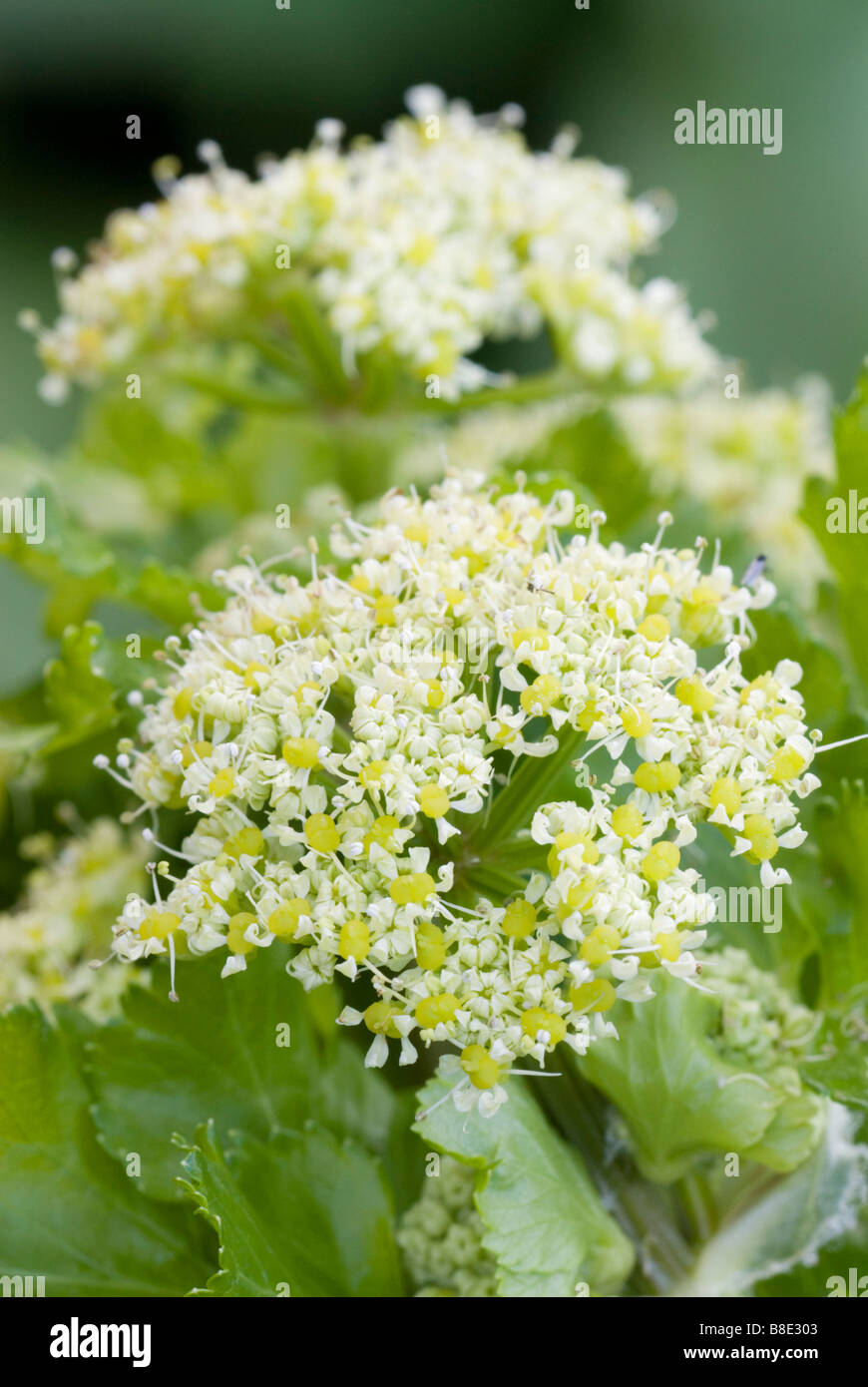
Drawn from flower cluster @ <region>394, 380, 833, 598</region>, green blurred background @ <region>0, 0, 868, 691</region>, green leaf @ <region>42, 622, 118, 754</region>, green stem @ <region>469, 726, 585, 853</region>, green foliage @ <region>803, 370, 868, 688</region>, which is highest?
green blurred background @ <region>0, 0, 868, 691</region>

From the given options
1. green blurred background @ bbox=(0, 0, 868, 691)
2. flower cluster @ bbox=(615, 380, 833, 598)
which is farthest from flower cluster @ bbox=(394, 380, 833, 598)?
green blurred background @ bbox=(0, 0, 868, 691)

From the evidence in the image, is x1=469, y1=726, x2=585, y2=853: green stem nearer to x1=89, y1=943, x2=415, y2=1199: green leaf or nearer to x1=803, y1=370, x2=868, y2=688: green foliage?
x1=89, y1=943, x2=415, y2=1199: green leaf

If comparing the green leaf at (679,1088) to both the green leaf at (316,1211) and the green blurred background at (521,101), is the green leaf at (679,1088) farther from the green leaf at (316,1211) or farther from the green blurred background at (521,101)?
the green blurred background at (521,101)

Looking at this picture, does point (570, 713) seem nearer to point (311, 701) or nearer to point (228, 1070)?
point (311, 701)

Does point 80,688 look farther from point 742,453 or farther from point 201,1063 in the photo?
point 742,453

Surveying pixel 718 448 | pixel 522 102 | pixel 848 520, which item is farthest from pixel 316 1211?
pixel 522 102

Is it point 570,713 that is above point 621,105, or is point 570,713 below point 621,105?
below

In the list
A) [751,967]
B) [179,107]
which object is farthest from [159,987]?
[179,107]
